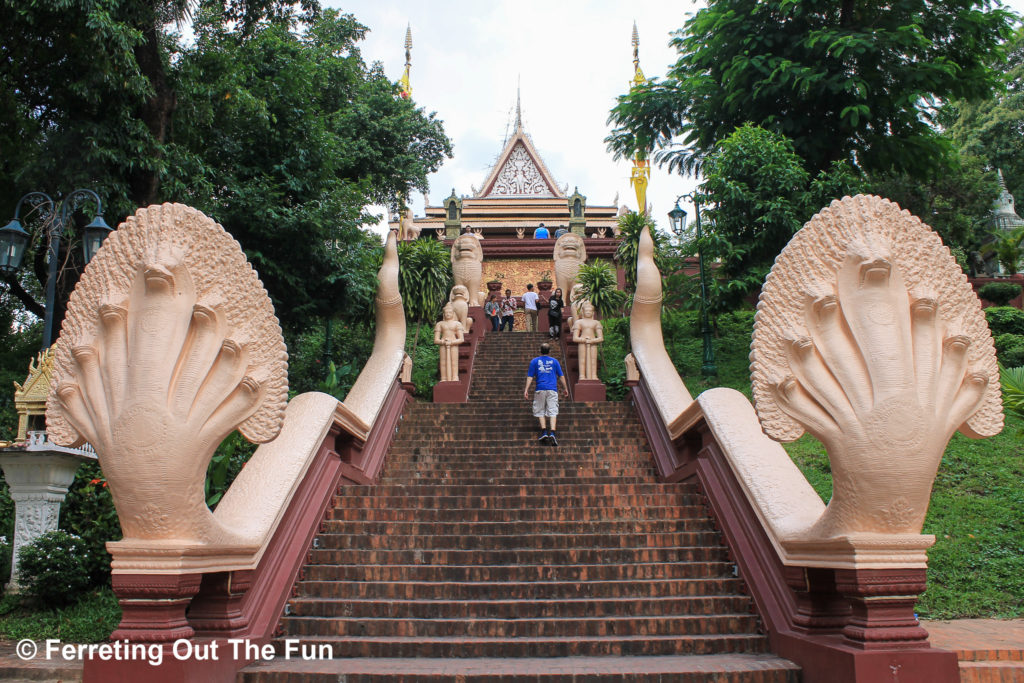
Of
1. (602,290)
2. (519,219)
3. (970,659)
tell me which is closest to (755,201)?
(602,290)

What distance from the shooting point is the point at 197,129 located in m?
10.9

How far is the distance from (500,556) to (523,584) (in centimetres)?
52

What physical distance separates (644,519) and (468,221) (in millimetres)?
23814

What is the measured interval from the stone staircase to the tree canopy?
4527 millimetres

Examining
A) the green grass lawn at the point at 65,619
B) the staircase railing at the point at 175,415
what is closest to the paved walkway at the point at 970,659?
the green grass lawn at the point at 65,619

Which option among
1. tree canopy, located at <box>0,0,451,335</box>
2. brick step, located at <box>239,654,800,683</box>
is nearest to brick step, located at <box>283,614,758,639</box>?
brick step, located at <box>239,654,800,683</box>

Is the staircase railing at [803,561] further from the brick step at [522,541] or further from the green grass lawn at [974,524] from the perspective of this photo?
the green grass lawn at [974,524]

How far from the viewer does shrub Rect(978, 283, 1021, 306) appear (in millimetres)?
16188

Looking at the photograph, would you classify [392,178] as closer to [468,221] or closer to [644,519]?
[468,221]

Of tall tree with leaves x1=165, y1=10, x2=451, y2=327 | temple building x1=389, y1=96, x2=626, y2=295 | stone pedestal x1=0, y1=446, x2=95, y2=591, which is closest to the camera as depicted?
stone pedestal x1=0, y1=446, x2=95, y2=591

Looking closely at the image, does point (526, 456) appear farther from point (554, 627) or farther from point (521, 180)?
point (521, 180)

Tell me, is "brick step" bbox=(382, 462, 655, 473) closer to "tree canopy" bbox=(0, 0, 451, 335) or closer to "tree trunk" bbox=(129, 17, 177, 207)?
"tree canopy" bbox=(0, 0, 451, 335)

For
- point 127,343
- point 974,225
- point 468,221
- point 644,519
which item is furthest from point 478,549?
point 468,221

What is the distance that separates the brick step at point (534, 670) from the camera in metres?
4.07
